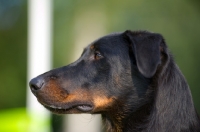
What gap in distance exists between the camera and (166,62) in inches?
164

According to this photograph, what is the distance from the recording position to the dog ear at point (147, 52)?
394 cm

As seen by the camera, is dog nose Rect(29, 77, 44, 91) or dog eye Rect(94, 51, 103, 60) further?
dog eye Rect(94, 51, 103, 60)

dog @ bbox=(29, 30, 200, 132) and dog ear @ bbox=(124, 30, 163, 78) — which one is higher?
dog ear @ bbox=(124, 30, 163, 78)

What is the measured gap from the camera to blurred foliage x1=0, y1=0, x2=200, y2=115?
47.9 feet

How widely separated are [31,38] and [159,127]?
6071 mm

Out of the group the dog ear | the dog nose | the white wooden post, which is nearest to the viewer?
the dog ear

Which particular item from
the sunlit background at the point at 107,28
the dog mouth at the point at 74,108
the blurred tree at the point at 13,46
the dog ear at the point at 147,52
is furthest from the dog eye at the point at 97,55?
the blurred tree at the point at 13,46

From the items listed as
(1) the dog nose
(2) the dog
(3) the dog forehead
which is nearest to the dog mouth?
(2) the dog

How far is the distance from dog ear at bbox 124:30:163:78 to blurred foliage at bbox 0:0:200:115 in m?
9.91

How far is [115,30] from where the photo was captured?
46.7ft

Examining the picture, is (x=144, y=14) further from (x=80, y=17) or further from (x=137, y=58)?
(x=137, y=58)

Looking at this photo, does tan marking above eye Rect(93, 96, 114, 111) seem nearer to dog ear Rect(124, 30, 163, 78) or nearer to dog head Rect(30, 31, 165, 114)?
dog head Rect(30, 31, 165, 114)

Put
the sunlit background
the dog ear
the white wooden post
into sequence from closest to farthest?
the dog ear < the white wooden post < the sunlit background

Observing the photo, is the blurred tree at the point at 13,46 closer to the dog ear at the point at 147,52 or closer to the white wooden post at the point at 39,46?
the white wooden post at the point at 39,46
